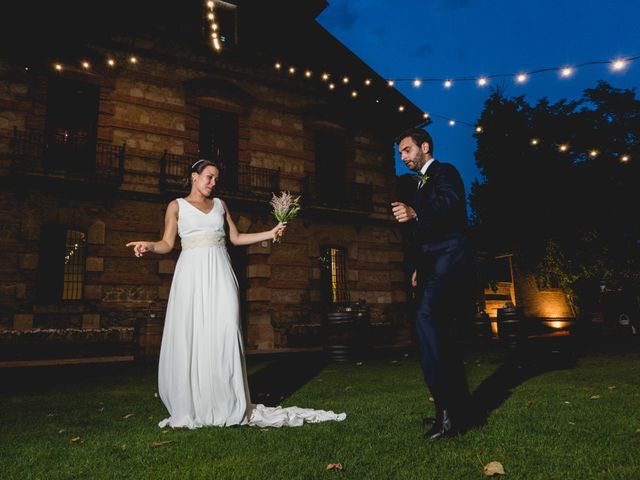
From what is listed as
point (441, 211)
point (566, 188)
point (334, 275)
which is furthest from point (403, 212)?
point (566, 188)

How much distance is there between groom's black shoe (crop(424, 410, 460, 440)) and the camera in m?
2.79

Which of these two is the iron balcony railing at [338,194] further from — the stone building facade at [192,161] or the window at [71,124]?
the window at [71,124]

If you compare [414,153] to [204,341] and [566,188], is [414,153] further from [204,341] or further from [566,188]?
[566,188]

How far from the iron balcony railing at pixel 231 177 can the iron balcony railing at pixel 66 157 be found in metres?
1.16

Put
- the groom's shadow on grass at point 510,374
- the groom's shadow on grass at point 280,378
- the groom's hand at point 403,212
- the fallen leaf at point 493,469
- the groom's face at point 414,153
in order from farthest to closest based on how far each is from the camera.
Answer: the groom's shadow on grass at point 280,378
the groom's shadow on grass at point 510,374
the groom's face at point 414,153
the groom's hand at point 403,212
the fallen leaf at point 493,469

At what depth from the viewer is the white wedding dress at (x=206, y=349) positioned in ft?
11.2

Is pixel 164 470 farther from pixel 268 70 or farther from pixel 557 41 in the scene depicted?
pixel 557 41

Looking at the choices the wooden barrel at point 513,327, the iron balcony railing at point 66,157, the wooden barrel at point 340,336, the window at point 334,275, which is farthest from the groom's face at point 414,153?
the window at point 334,275

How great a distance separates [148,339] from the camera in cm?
820

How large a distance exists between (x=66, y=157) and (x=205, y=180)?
959 cm

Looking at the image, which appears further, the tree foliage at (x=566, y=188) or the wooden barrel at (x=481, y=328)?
the tree foliage at (x=566, y=188)

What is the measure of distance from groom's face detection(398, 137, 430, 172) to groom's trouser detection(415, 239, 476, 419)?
0.65 metres

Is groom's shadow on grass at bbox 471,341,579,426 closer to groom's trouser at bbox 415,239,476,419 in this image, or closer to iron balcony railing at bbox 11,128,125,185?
groom's trouser at bbox 415,239,476,419

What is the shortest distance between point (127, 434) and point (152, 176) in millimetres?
9967
